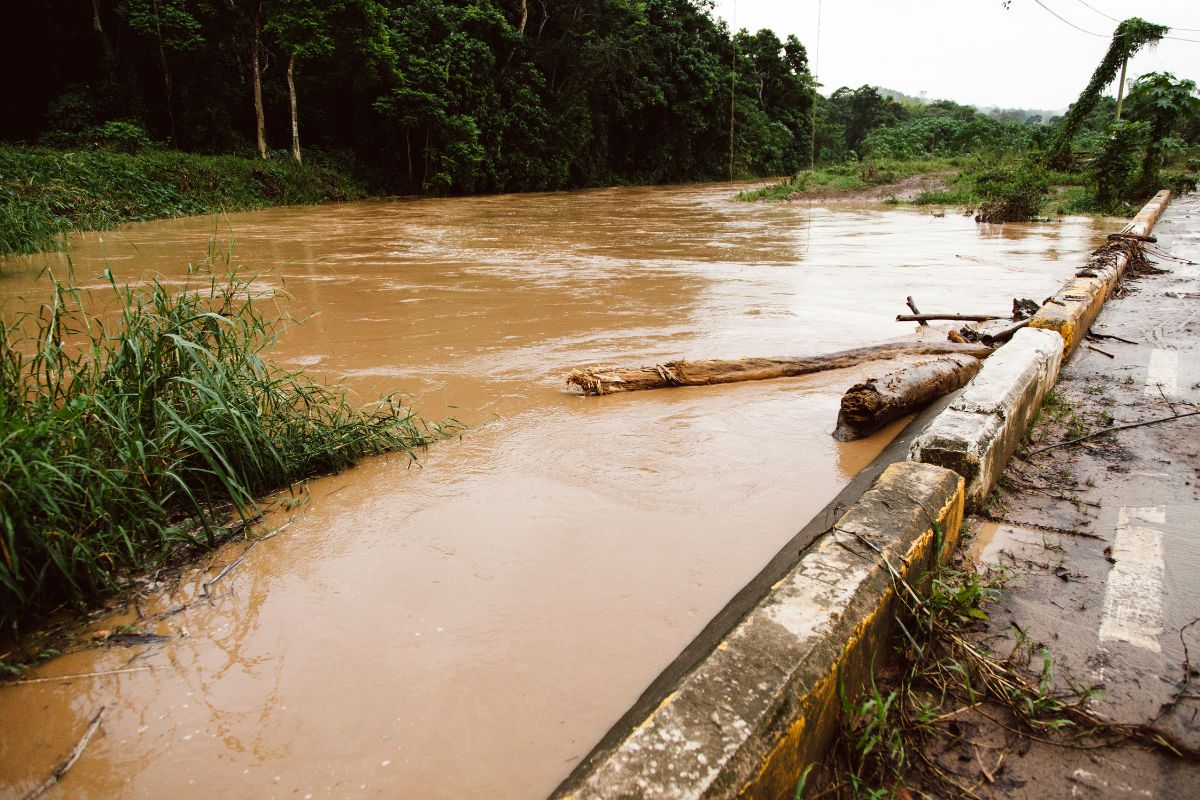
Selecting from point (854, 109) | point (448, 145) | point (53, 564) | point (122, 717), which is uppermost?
point (854, 109)

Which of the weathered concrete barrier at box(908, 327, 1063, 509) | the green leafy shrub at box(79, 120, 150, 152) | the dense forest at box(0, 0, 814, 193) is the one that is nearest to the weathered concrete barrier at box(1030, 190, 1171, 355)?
the weathered concrete barrier at box(908, 327, 1063, 509)

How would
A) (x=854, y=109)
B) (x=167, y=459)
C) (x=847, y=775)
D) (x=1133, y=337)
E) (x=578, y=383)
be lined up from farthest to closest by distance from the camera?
(x=854, y=109) → (x=1133, y=337) → (x=578, y=383) → (x=167, y=459) → (x=847, y=775)

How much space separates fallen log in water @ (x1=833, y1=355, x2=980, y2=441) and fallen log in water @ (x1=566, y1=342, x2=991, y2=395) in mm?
610

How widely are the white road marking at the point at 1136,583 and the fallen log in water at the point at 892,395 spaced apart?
3.60 ft

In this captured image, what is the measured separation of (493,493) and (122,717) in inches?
56.4

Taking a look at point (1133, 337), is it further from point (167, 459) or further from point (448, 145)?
point (448, 145)

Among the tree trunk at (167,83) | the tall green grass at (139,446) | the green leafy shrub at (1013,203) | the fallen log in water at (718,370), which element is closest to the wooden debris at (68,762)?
the tall green grass at (139,446)

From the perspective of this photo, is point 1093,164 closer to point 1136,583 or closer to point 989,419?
point 989,419

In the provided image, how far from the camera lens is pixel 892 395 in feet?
11.6

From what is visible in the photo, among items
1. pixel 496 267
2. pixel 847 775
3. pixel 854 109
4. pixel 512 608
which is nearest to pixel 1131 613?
pixel 847 775

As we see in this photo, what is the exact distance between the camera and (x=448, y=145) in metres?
23.3

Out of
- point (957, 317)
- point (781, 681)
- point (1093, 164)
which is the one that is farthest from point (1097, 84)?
point (781, 681)

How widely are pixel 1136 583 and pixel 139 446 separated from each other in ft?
10.4

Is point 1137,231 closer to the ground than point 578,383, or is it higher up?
higher up
